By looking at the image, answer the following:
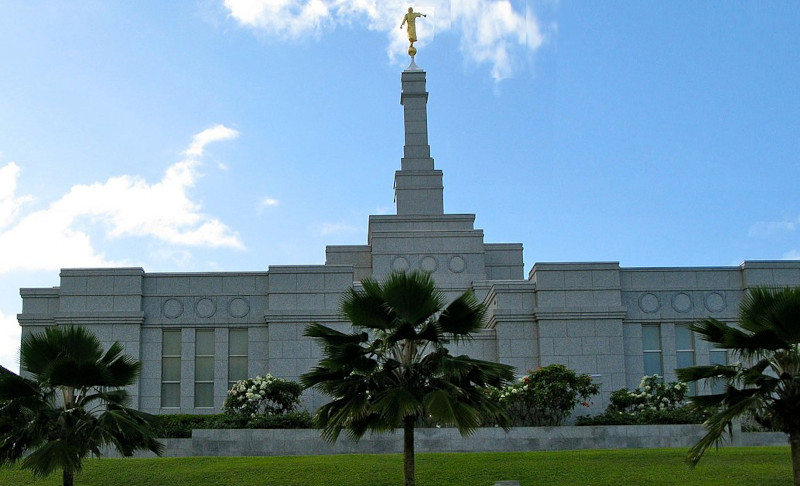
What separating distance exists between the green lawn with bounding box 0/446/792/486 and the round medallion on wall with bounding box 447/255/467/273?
13510mm

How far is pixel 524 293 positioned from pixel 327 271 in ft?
21.3

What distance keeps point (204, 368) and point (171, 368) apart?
1077mm

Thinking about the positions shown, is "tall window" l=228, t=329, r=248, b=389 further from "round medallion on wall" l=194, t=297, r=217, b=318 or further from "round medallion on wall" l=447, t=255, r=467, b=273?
"round medallion on wall" l=447, t=255, r=467, b=273

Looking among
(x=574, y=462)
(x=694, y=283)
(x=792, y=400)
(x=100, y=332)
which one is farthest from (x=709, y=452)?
(x=100, y=332)

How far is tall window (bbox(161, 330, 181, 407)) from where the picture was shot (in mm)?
33938

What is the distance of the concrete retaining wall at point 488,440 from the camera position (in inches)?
1007

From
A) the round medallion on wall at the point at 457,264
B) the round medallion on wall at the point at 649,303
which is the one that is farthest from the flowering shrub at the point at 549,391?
the round medallion on wall at the point at 457,264

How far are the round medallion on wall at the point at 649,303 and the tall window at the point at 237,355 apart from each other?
13.1 meters

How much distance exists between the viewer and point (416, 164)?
135 feet

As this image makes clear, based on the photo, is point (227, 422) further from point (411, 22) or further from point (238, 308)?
point (411, 22)

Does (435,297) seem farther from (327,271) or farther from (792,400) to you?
(327,271)

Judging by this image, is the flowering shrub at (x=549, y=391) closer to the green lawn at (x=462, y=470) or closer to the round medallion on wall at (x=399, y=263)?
the green lawn at (x=462, y=470)

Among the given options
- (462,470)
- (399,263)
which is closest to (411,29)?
(399,263)

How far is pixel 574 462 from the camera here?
899 inches
